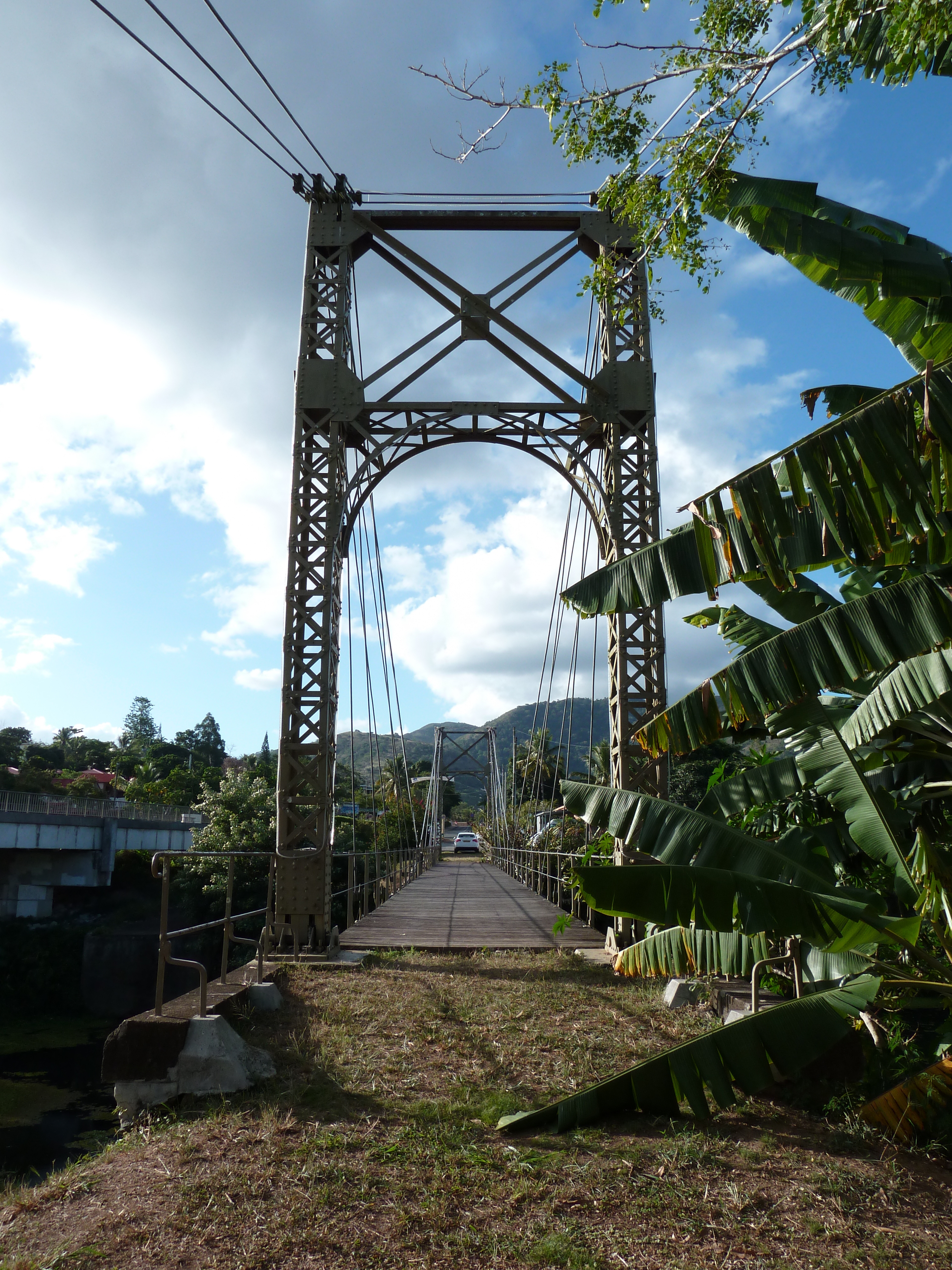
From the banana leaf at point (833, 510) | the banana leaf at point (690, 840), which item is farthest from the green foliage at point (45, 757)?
the banana leaf at point (833, 510)

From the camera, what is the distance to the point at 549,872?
1233 centimetres

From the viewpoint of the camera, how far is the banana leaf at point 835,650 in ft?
11.6

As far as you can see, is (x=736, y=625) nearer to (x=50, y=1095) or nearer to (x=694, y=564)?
(x=694, y=564)

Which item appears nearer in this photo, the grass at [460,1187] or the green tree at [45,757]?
the grass at [460,1187]

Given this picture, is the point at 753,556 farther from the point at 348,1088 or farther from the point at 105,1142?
the point at 105,1142

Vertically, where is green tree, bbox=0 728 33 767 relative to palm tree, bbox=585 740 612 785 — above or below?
above

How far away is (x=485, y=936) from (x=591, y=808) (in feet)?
15.3

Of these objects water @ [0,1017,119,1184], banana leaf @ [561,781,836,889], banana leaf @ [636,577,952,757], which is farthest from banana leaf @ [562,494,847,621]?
water @ [0,1017,119,1184]

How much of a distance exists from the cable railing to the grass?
779 inches

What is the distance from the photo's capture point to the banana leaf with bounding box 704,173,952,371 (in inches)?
145

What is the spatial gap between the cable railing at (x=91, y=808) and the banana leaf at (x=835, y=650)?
20.6 m

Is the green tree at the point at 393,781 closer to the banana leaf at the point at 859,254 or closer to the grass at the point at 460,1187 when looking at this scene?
the grass at the point at 460,1187

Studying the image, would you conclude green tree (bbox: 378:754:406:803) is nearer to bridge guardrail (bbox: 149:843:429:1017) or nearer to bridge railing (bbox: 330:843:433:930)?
bridge railing (bbox: 330:843:433:930)

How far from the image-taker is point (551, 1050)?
13.8ft
